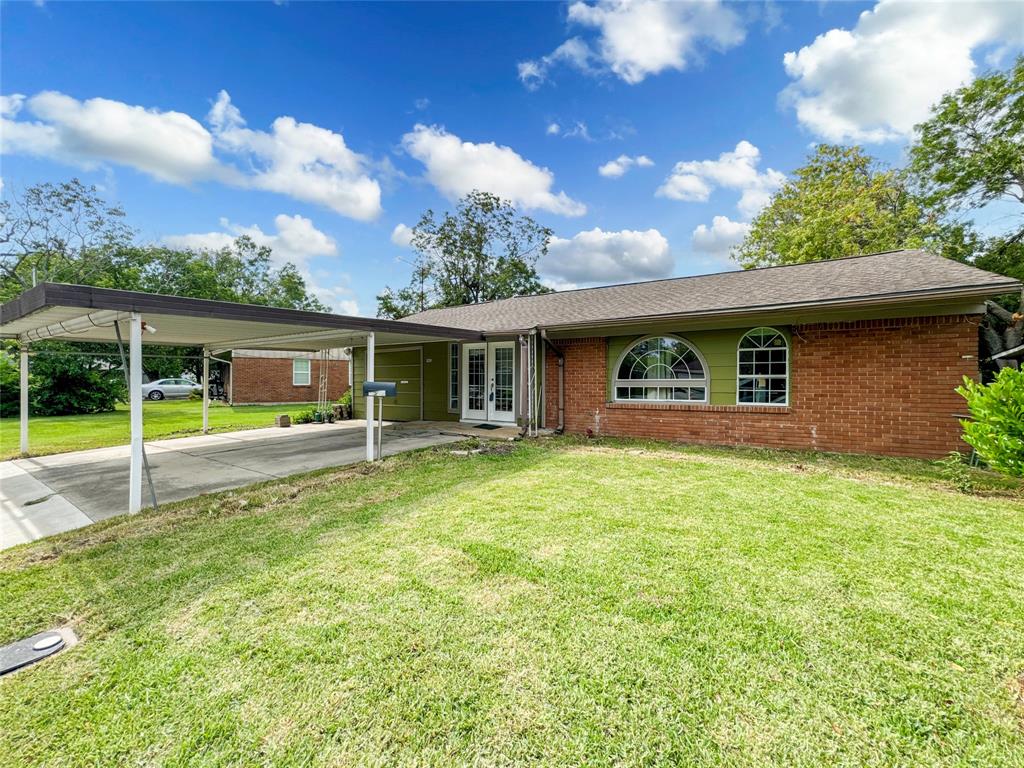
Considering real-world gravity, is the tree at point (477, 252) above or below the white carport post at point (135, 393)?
above

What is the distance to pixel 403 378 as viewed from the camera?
549 inches

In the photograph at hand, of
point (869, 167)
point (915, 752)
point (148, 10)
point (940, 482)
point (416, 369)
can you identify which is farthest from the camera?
point (869, 167)

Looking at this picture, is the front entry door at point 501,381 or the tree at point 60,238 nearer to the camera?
the front entry door at point 501,381

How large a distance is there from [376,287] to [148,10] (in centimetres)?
2353

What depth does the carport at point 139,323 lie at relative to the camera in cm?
443

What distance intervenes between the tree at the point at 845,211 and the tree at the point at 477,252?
601 inches

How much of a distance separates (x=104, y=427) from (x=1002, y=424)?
1999 cm

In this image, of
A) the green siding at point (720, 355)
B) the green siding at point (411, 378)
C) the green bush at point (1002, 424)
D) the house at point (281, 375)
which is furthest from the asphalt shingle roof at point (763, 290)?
the house at point (281, 375)

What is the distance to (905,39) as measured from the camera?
1072 cm

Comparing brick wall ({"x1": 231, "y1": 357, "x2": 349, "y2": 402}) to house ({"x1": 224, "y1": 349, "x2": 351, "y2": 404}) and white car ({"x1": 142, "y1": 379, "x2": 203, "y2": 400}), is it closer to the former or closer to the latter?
house ({"x1": 224, "y1": 349, "x2": 351, "y2": 404})

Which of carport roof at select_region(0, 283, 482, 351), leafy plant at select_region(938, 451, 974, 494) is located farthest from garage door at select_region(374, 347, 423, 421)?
leafy plant at select_region(938, 451, 974, 494)

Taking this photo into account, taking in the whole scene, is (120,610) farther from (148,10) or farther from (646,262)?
(646,262)

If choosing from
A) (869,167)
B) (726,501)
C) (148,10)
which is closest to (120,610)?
(726,501)

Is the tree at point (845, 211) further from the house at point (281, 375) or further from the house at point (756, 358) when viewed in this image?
the house at point (281, 375)
